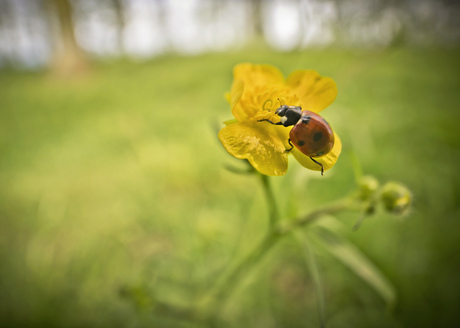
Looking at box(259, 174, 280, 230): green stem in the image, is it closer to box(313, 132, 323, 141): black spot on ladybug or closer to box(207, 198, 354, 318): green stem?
box(207, 198, 354, 318): green stem

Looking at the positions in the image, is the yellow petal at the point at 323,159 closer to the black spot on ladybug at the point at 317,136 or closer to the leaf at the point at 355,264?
the black spot on ladybug at the point at 317,136

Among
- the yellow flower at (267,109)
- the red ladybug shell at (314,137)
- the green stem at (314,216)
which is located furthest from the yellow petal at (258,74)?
the green stem at (314,216)

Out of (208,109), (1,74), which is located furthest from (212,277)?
(1,74)

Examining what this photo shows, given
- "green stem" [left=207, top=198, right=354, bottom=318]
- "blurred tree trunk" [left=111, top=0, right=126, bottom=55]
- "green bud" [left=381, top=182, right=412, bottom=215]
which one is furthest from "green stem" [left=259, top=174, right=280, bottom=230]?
"blurred tree trunk" [left=111, top=0, right=126, bottom=55]

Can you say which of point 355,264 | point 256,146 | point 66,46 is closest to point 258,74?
point 256,146

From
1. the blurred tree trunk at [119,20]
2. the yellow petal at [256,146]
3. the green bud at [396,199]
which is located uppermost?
the blurred tree trunk at [119,20]

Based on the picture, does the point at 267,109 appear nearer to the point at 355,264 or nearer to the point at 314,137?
the point at 314,137
